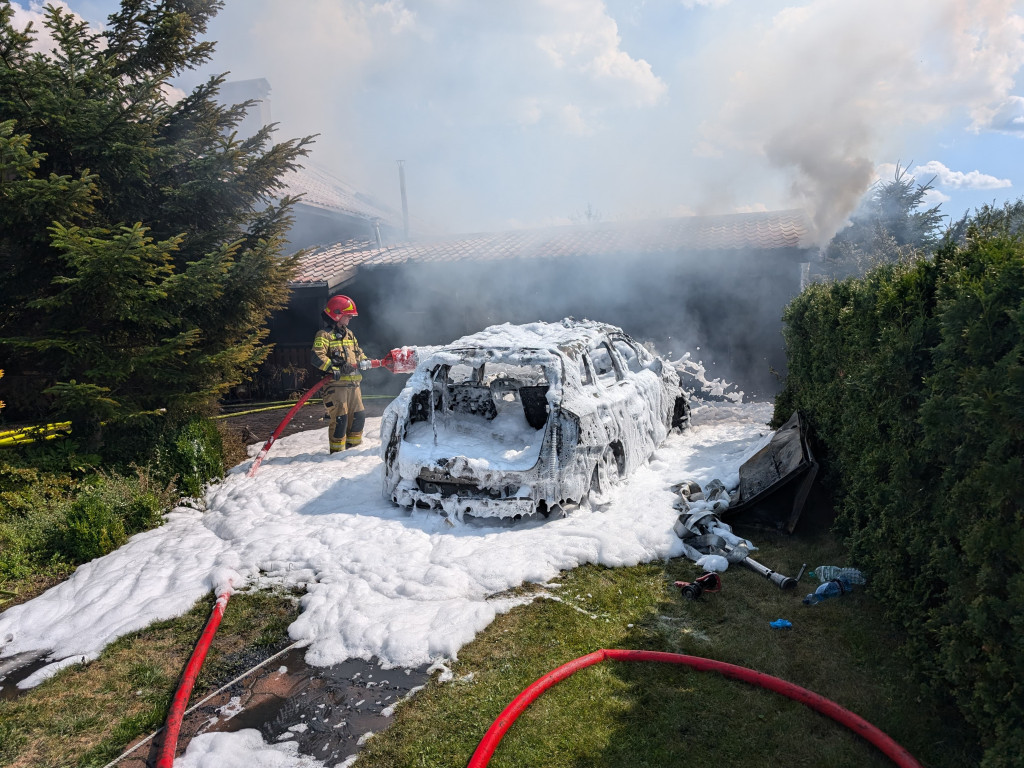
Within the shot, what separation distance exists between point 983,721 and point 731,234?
14258 millimetres

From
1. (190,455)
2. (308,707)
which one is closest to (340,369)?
(190,455)

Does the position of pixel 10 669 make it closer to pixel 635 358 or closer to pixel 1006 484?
pixel 1006 484

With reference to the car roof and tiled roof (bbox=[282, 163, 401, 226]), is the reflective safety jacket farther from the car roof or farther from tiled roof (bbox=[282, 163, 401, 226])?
tiled roof (bbox=[282, 163, 401, 226])

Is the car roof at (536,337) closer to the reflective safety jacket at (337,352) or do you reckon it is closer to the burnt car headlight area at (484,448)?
the burnt car headlight area at (484,448)

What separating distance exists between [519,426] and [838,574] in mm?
3394

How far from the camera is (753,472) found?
245 inches

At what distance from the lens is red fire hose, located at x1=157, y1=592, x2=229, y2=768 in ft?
9.80

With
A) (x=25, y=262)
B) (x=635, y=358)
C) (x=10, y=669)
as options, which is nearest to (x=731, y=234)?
(x=635, y=358)

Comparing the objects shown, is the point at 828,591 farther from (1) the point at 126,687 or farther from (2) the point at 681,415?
(2) the point at 681,415

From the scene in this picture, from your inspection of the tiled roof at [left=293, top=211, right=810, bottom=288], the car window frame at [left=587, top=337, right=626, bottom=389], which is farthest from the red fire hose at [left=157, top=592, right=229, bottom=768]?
the tiled roof at [left=293, top=211, right=810, bottom=288]

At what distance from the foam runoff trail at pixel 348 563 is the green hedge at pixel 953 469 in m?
1.90

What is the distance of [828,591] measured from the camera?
4398mm

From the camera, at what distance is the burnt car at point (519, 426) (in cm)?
579

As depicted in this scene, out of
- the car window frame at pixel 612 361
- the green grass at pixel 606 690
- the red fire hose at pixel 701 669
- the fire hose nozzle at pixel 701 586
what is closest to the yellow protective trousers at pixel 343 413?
the car window frame at pixel 612 361
